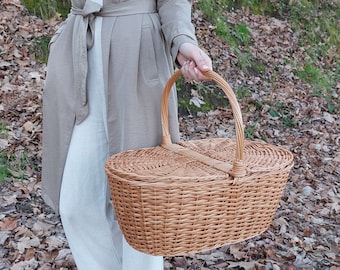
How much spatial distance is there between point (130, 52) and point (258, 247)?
1.82 metres

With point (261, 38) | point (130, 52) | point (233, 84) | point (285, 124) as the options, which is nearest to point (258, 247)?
point (130, 52)

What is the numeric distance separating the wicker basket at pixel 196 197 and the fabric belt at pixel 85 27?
322 millimetres

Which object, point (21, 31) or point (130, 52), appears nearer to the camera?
point (130, 52)

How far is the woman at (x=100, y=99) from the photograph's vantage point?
199cm

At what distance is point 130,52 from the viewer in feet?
6.49

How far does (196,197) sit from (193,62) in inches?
18.9

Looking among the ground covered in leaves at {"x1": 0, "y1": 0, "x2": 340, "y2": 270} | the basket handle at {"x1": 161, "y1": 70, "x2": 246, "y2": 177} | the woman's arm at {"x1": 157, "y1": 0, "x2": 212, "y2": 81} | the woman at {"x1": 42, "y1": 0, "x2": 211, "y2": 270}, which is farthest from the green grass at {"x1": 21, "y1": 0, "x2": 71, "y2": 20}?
the basket handle at {"x1": 161, "y1": 70, "x2": 246, "y2": 177}

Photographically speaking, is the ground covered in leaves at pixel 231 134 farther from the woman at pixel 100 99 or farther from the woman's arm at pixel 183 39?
the woman's arm at pixel 183 39

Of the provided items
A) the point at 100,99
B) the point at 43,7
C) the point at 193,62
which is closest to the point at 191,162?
the point at 193,62

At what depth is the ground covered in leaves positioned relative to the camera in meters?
3.14

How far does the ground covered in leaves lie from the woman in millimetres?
894

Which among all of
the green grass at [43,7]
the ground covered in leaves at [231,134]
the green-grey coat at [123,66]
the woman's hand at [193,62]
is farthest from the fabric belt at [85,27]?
the green grass at [43,7]

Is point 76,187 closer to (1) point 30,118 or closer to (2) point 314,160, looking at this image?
(1) point 30,118

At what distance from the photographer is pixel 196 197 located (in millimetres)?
1647
